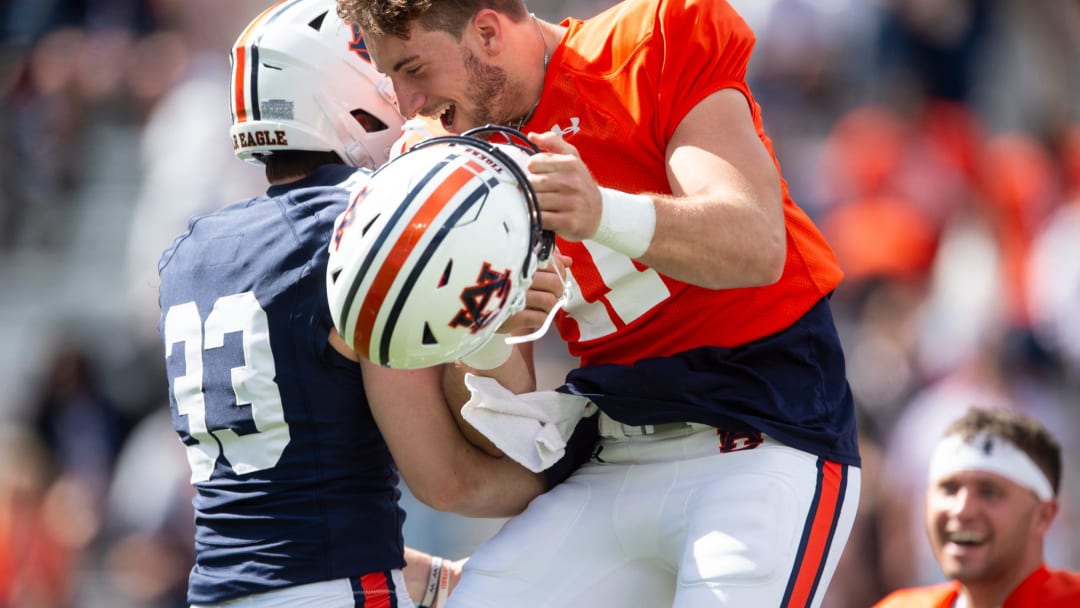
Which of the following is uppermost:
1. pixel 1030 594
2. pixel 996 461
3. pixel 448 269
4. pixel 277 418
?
pixel 448 269

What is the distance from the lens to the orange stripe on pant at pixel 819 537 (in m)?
3.46

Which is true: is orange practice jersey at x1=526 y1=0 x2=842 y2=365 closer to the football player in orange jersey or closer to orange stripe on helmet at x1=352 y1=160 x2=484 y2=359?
the football player in orange jersey

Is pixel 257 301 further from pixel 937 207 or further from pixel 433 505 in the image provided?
pixel 937 207

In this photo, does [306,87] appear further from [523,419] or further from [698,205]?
[698,205]

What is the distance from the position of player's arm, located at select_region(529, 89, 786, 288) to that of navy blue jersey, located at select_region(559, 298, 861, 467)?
1.27 ft

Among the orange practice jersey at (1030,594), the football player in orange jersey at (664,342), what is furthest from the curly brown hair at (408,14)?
the orange practice jersey at (1030,594)

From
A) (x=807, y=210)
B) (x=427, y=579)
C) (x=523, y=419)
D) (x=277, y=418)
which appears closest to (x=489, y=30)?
(x=523, y=419)

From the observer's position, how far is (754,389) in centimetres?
353

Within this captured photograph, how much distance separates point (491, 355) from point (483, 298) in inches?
25.6

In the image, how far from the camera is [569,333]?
3883 millimetres

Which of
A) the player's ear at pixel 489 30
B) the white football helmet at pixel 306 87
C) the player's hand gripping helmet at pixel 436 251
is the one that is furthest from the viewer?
the white football helmet at pixel 306 87

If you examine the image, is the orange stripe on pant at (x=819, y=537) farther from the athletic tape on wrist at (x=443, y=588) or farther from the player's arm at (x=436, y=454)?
the athletic tape on wrist at (x=443, y=588)

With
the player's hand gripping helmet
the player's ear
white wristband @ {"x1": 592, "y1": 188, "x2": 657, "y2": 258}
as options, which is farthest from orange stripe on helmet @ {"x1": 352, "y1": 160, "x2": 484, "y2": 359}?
the player's ear

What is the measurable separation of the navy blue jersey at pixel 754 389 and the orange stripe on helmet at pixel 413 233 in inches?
35.2
